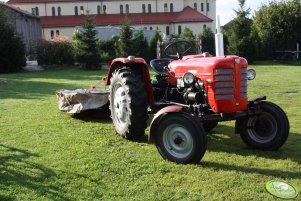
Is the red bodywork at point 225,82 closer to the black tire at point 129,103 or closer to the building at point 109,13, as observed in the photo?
the black tire at point 129,103

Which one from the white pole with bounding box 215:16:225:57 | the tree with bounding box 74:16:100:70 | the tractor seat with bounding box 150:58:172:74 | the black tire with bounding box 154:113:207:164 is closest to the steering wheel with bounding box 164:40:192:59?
the tractor seat with bounding box 150:58:172:74

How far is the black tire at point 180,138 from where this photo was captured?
17.2 ft

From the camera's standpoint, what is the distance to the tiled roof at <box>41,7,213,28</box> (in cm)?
6601

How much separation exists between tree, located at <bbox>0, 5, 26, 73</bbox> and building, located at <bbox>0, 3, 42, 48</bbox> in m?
17.6

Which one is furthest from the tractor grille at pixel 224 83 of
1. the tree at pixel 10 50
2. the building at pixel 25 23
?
the building at pixel 25 23

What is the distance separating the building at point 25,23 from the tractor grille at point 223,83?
4208cm

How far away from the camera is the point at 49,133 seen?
23.9ft

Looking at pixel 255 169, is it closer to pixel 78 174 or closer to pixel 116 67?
pixel 78 174

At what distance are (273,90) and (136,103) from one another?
25.8ft

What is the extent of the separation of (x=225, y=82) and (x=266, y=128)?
45.2 inches

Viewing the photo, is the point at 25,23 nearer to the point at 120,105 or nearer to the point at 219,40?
the point at 120,105

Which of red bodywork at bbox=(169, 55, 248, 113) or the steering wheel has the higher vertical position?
the steering wheel

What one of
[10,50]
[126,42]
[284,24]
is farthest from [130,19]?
[10,50]

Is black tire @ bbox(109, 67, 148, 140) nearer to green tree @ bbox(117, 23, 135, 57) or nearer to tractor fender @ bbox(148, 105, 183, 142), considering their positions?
tractor fender @ bbox(148, 105, 183, 142)
